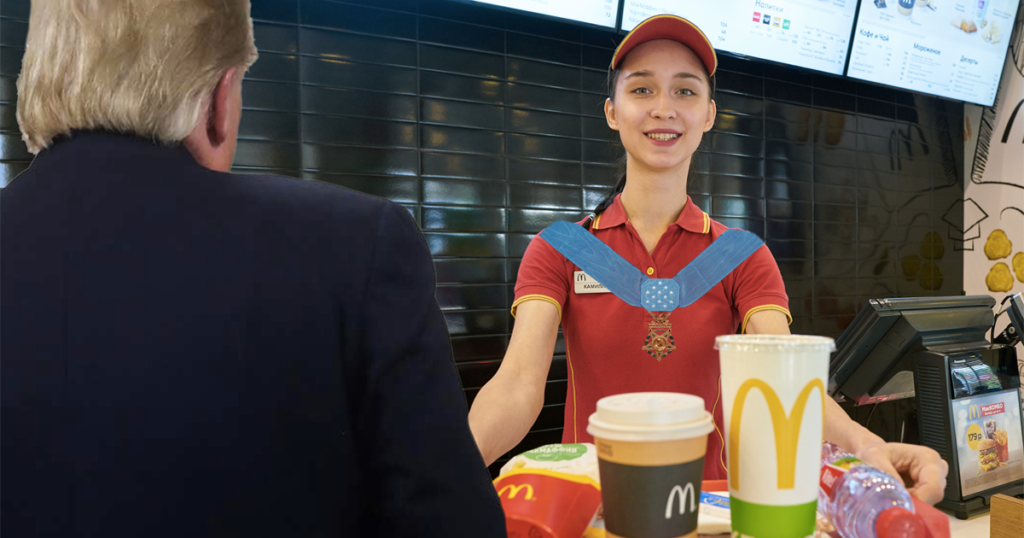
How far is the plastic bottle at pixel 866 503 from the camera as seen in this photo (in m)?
0.54

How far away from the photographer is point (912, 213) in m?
3.21

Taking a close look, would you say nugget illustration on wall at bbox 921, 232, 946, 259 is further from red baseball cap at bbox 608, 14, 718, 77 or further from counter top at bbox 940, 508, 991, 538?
red baseball cap at bbox 608, 14, 718, 77

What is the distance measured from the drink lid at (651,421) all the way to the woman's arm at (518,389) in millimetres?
352

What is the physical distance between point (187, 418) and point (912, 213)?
3.67 m

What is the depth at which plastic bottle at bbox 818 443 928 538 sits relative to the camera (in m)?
0.54

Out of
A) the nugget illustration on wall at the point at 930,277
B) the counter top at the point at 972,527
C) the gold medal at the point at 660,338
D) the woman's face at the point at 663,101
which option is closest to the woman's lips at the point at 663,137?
the woman's face at the point at 663,101

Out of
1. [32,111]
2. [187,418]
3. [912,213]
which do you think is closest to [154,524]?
[187,418]

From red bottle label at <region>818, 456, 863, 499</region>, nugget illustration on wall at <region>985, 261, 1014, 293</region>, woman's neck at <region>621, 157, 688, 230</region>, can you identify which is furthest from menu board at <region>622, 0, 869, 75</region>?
red bottle label at <region>818, 456, 863, 499</region>

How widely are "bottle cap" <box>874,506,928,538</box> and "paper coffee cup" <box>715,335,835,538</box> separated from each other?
0.07 m

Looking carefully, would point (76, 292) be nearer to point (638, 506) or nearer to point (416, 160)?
point (638, 506)

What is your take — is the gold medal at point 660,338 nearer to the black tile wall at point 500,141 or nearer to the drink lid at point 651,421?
the drink lid at point 651,421

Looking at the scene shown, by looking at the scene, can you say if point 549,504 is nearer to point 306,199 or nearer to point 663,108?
point 306,199

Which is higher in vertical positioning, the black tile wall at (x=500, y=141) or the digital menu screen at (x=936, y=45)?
the digital menu screen at (x=936, y=45)

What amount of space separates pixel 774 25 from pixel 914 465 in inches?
90.6
